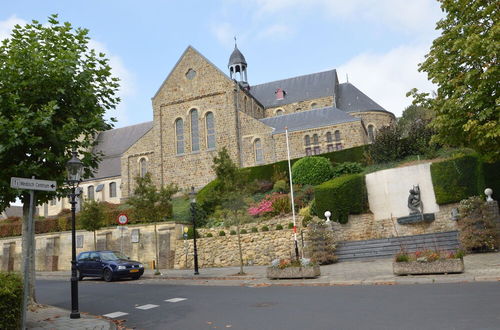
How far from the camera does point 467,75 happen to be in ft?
43.5

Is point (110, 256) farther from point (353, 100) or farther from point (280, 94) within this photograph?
point (353, 100)

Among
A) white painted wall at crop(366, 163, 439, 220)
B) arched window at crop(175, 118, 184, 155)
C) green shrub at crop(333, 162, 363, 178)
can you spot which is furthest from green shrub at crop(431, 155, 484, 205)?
arched window at crop(175, 118, 184, 155)

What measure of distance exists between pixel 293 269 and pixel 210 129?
27063 millimetres

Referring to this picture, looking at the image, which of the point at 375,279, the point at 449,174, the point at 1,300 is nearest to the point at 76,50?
the point at 1,300

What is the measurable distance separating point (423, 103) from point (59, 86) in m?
13.2

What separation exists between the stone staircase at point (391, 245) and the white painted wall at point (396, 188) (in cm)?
230

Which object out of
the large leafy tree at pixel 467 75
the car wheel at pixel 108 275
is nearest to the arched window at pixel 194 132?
the car wheel at pixel 108 275

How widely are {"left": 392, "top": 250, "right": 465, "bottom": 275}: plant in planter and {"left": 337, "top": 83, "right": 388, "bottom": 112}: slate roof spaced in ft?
109

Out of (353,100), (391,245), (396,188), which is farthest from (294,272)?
(353,100)

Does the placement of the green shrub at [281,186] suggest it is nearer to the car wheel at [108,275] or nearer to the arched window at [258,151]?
the arched window at [258,151]

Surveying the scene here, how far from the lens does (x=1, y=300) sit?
5945 mm

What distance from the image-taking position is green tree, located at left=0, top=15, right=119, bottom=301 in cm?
896

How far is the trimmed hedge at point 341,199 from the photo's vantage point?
64.7 ft

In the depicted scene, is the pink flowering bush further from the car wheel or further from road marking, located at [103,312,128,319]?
road marking, located at [103,312,128,319]
